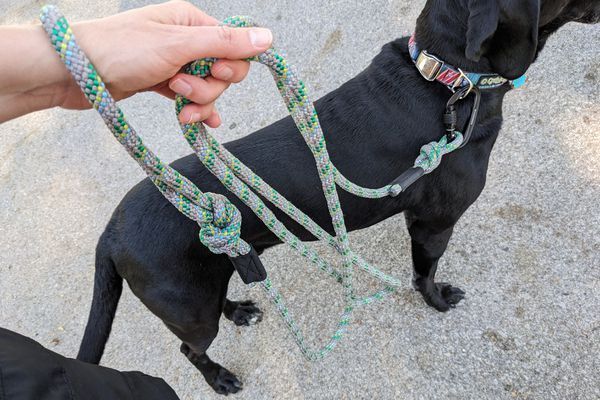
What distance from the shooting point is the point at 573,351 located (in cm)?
204

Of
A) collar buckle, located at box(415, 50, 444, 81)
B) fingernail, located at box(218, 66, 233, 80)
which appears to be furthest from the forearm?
collar buckle, located at box(415, 50, 444, 81)

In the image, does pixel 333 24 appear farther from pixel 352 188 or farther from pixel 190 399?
pixel 190 399

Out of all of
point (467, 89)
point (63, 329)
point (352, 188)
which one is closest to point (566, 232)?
point (467, 89)

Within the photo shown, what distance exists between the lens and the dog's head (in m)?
Result: 1.39

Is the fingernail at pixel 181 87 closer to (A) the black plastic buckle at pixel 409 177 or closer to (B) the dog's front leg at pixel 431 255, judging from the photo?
(A) the black plastic buckle at pixel 409 177

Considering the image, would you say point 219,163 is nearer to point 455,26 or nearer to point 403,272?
point 455,26

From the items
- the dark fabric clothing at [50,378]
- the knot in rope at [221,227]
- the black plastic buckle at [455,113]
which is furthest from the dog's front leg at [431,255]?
the dark fabric clothing at [50,378]

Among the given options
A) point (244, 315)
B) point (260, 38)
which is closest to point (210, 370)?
point (244, 315)

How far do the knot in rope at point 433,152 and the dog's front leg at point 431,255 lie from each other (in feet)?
1.55

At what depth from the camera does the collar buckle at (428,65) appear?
161cm

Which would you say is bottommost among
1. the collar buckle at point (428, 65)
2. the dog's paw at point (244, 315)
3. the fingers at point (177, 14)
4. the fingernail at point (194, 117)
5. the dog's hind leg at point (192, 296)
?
the dog's paw at point (244, 315)

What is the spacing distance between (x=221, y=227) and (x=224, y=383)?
1.45 m

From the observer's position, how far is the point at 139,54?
1.06m

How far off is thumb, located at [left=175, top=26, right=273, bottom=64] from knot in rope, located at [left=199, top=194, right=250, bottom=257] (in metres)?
0.38
